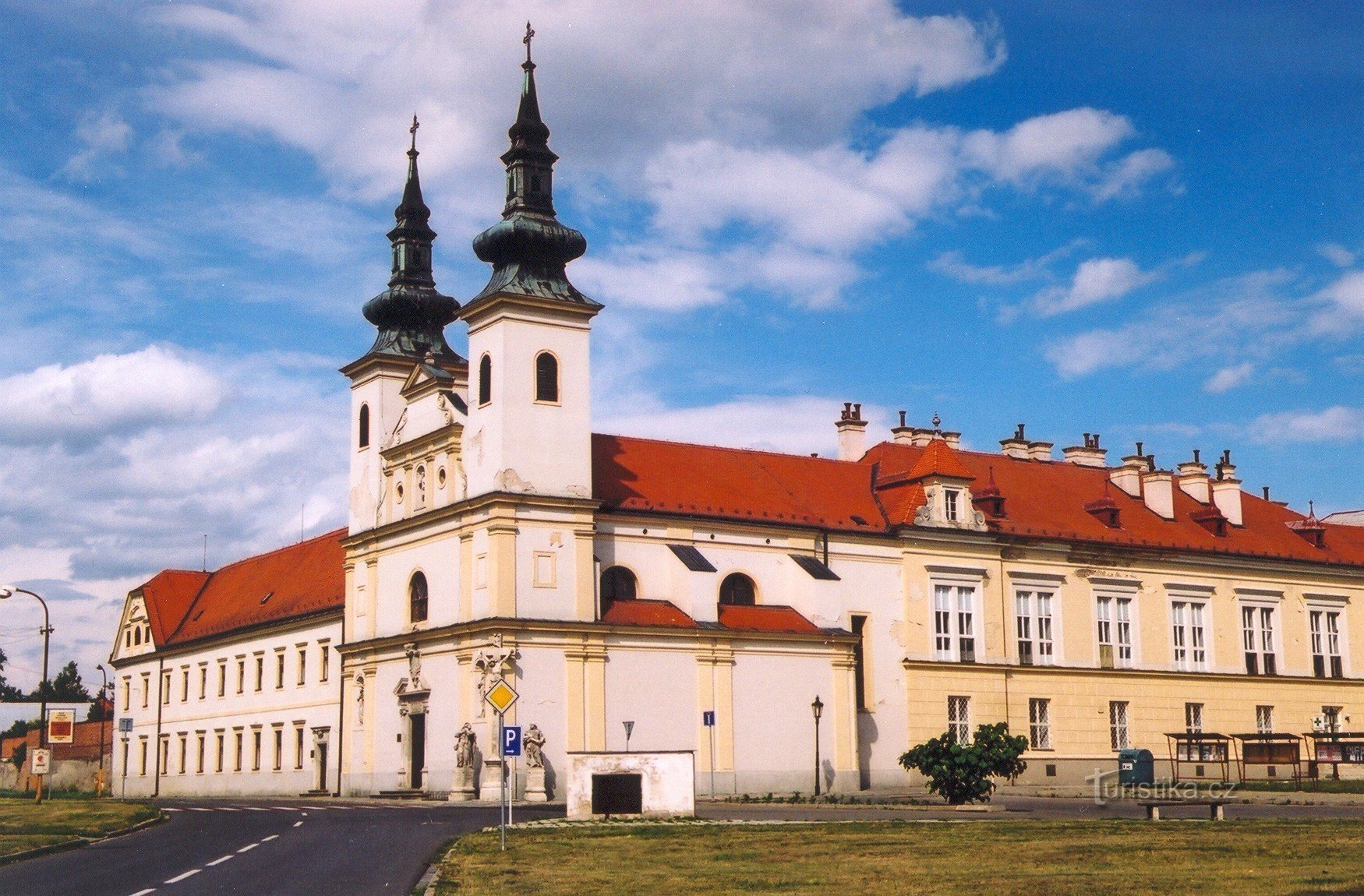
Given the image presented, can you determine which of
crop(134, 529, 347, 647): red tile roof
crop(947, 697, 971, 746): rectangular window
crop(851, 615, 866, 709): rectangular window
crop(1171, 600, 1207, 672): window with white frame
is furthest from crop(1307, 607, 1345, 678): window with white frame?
crop(134, 529, 347, 647): red tile roof

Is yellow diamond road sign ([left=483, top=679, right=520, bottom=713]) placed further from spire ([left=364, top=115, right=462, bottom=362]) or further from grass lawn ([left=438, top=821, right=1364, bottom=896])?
spire ([left=364, top=115, right=462, bottom=362])

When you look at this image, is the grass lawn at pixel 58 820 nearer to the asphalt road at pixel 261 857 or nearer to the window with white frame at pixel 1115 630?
the asphalt road at pixel 261 857

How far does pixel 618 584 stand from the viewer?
183 feet

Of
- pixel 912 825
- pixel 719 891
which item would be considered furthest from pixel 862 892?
pixel 912 825

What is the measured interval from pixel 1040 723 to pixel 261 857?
41.5 meters

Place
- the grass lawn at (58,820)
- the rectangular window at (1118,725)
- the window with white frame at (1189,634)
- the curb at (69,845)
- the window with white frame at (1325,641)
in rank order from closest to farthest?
the curb at (69,845) → the grass lawn at (58,820) → the rectangular window at (1118,725) → the window with white frame at (1189,634) → the window with white frame at (1325,641)

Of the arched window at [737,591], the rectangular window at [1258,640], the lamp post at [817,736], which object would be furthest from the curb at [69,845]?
the rectangular window at [1258,640]

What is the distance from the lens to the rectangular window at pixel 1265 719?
224 ft

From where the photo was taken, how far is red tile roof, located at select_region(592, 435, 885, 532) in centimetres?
5753

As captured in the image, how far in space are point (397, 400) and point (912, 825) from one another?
35.7m

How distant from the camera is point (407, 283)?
63938mm

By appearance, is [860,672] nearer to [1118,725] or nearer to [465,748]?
[1118,725]

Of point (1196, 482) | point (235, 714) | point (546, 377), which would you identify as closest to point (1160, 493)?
point (1196, 482)

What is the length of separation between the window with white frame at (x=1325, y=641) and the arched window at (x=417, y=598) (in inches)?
1539
